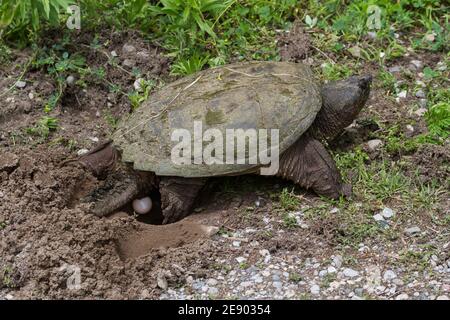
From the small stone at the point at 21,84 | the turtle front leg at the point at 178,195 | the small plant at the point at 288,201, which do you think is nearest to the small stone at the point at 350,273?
the small plant at the point at 288,201

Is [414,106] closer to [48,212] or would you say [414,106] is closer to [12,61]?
[48,212]

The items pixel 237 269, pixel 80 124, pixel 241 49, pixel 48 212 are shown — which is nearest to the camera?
pixel 237 269

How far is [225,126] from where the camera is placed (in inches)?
179

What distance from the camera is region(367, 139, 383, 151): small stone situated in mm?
5133

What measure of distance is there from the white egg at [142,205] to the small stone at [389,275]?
1692 millimetres

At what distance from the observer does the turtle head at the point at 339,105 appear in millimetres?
4969

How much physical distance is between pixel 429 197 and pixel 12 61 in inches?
129

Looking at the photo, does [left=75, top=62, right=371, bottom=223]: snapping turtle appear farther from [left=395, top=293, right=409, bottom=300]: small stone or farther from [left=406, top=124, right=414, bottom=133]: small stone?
[left=395, top=293, right=409, bottom=300]: small stone

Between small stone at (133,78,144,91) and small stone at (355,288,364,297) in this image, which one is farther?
small stone at (133,78,144,91)

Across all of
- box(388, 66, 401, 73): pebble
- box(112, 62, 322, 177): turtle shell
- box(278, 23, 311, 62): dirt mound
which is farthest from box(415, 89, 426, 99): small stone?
box(112, 62, 322, 177): turtle shell

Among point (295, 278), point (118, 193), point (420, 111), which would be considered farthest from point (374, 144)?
point (118, 193)

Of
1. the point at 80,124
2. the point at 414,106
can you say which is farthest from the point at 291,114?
the point at 80,124

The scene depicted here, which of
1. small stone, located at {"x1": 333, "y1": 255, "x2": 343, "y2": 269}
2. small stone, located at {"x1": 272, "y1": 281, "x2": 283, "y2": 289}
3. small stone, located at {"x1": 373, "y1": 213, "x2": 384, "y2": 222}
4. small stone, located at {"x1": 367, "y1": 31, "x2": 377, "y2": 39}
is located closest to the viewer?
small stone, located at {"x1": 272, "y1": 281, "x2": 283, "y2": 289}

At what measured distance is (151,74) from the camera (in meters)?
5.77
